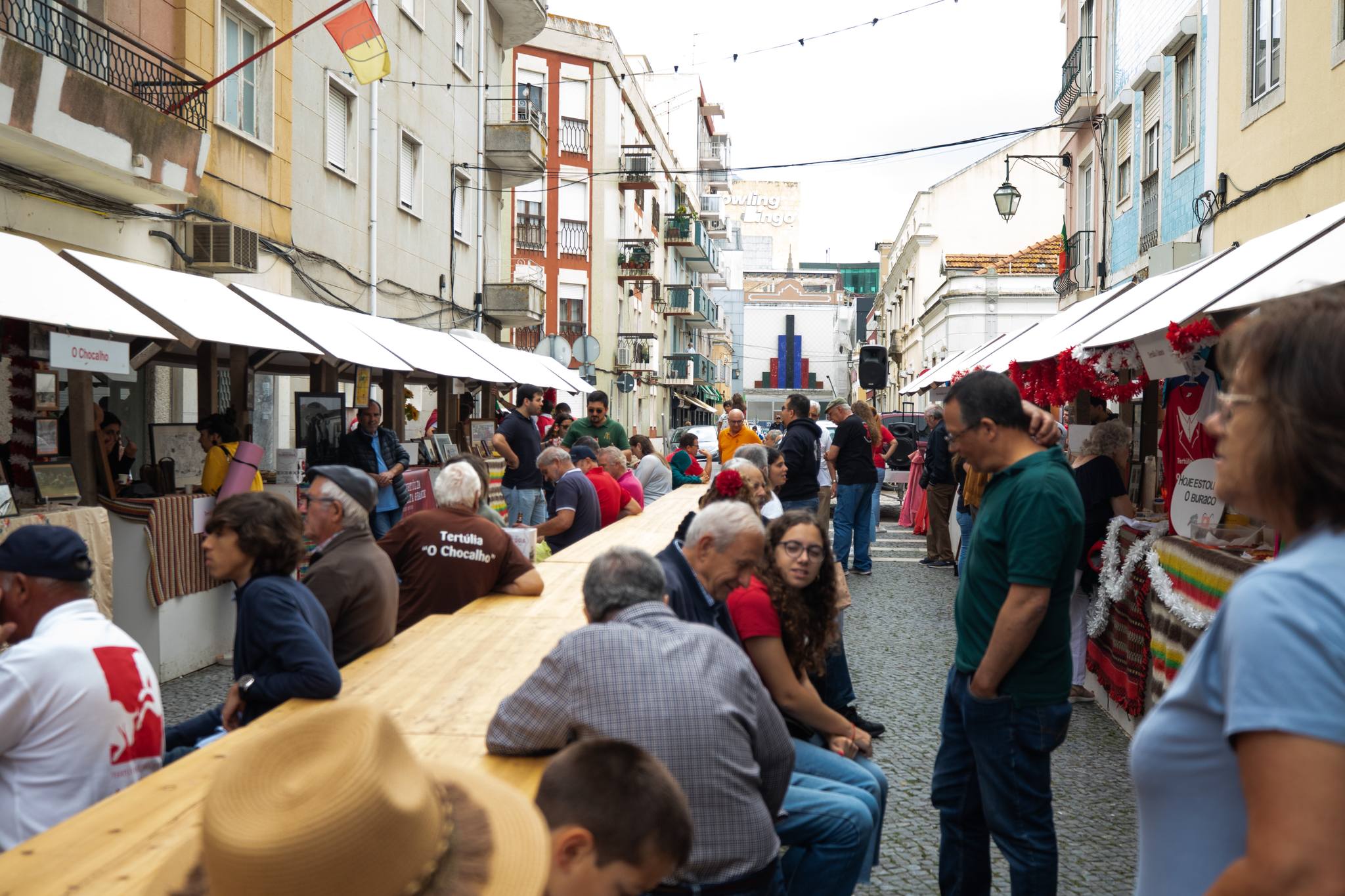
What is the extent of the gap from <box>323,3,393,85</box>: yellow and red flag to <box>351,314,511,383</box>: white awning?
3011 mm

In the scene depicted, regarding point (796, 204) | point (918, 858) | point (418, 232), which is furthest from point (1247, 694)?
point (796, 204)

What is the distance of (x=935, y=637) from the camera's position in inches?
373

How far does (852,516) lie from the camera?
41.3 feet

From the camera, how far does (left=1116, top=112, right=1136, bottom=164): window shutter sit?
17.7 m

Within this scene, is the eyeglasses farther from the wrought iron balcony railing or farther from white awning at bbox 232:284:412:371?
the wrought iron balcony railing

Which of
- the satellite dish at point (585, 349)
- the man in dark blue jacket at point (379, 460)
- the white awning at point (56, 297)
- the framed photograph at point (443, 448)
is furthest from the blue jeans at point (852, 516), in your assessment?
the satellite dish at point (585, 349)

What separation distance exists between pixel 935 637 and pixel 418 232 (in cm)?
1409

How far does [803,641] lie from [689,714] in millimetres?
1818

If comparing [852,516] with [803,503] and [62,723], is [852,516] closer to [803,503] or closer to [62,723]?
[803,503]

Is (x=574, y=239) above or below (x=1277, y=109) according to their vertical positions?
above

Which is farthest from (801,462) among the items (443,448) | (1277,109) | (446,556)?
(446,556)

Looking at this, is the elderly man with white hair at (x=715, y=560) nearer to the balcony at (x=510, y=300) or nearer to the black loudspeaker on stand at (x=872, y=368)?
the black loudspeaker on stand at (x=872, y=368)

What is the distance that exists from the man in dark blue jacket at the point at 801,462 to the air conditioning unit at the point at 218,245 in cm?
648

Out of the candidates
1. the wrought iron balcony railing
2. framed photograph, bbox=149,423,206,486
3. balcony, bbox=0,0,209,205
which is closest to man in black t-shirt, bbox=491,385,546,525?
framed photograph, bbox=149,423,206,486
